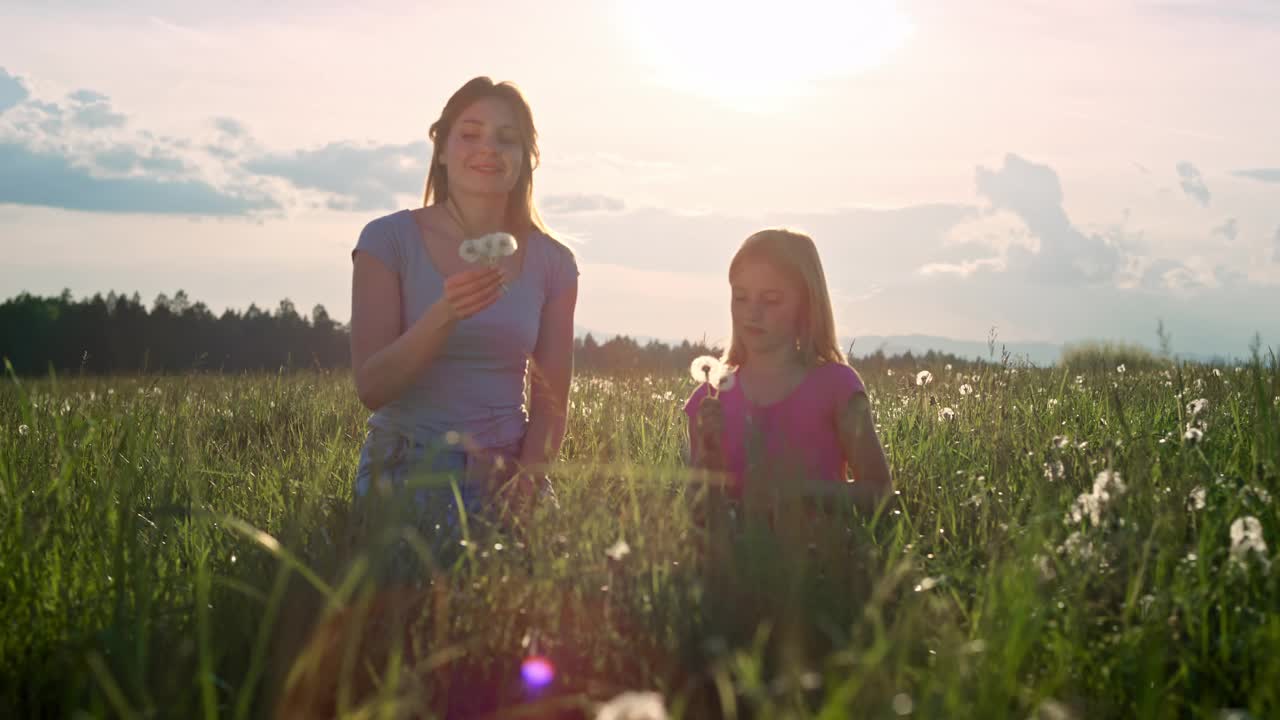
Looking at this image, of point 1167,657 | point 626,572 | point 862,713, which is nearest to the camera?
point 862,713

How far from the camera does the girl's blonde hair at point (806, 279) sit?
4.16 metres

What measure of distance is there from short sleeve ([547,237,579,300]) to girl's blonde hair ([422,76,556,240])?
129mm

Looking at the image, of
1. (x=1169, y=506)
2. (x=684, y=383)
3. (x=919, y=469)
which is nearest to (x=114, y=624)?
(x=1169, y=506)

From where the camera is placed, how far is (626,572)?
2688 mm

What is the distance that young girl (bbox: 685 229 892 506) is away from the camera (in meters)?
4.03

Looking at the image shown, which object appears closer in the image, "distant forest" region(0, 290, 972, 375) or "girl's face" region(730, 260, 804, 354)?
"girl's face" region(730, 260, 804, 354)

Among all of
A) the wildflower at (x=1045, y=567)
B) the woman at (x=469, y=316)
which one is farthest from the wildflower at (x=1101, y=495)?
the woman at (x=469, y=316)

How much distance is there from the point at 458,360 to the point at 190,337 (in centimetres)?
2731

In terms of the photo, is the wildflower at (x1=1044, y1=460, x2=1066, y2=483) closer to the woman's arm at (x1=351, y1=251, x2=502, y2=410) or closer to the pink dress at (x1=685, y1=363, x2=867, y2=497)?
the pink dress at (x1=685, y1=363, x2=867, y2=497)

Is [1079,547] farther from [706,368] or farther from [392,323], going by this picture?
A: [392,323]

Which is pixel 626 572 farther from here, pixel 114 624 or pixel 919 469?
pixel 919 469

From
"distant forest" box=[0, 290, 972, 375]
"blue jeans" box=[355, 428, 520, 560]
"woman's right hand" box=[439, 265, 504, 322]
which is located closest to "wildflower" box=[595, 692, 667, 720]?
"blue jeans" box=[355, 428, 520, 560]

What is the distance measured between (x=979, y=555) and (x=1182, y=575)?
104 cm

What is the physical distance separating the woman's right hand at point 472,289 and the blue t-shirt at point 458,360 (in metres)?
0.84
